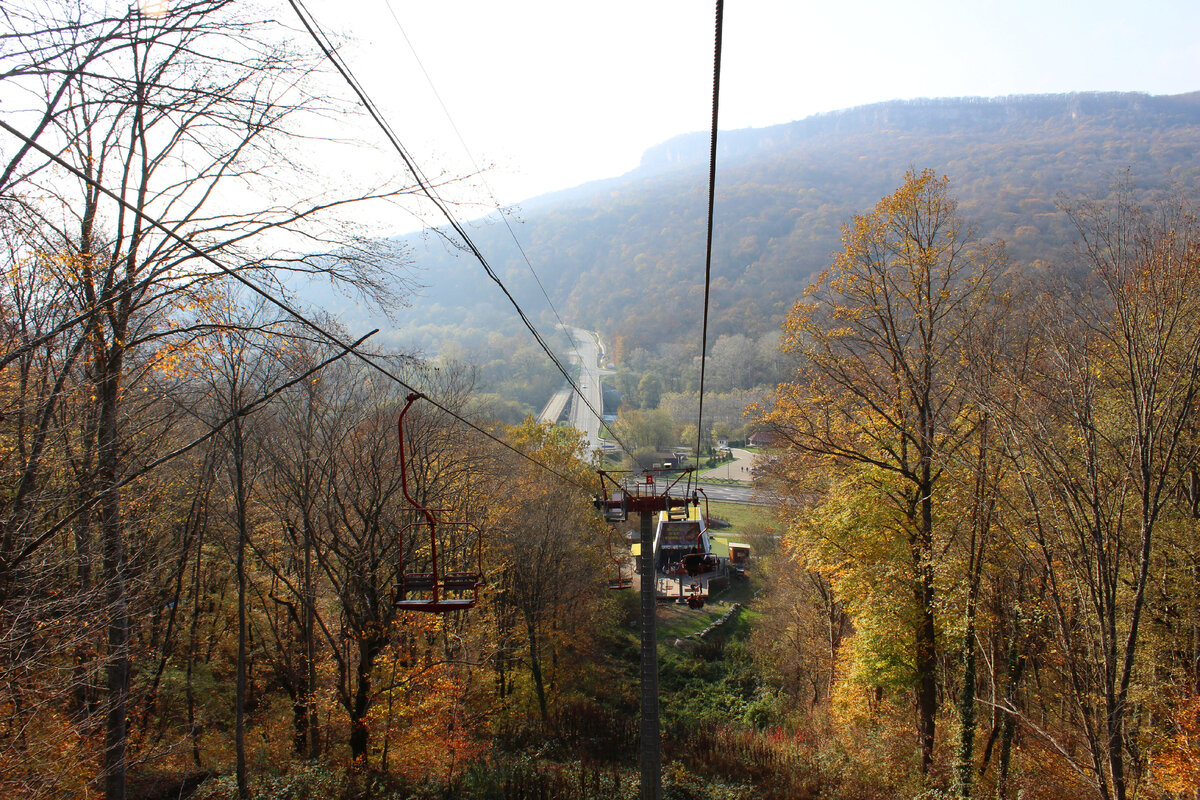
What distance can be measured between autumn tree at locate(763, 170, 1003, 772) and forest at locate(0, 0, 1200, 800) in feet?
0.25

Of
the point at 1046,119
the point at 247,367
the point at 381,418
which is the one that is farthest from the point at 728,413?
the point at 1046,119

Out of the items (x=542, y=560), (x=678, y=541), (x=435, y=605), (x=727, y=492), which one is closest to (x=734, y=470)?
(x=727, y=492)

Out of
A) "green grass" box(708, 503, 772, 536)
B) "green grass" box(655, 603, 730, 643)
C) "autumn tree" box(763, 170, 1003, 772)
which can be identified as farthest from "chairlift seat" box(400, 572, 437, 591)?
"green grass" box(708, 503, 772, 536)

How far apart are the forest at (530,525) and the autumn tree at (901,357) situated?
8cm

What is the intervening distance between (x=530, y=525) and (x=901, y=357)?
14461mm

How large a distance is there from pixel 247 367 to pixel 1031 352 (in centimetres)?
1511

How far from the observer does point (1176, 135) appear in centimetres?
12594

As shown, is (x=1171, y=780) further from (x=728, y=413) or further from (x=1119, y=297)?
(x=728, y=413)

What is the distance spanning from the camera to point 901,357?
459 inches

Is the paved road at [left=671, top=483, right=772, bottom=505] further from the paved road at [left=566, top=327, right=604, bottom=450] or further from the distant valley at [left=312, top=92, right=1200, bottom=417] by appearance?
the distant valley at [left=312, top=92, right=1200, bottom=417]

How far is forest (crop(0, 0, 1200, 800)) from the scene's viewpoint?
6145mm

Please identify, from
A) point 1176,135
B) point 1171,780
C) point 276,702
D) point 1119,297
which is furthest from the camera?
point 1176,135

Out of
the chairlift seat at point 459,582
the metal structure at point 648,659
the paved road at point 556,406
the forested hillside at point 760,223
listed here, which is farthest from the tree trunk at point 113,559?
the paved road at point 556,406

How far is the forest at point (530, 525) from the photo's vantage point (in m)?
6.14
